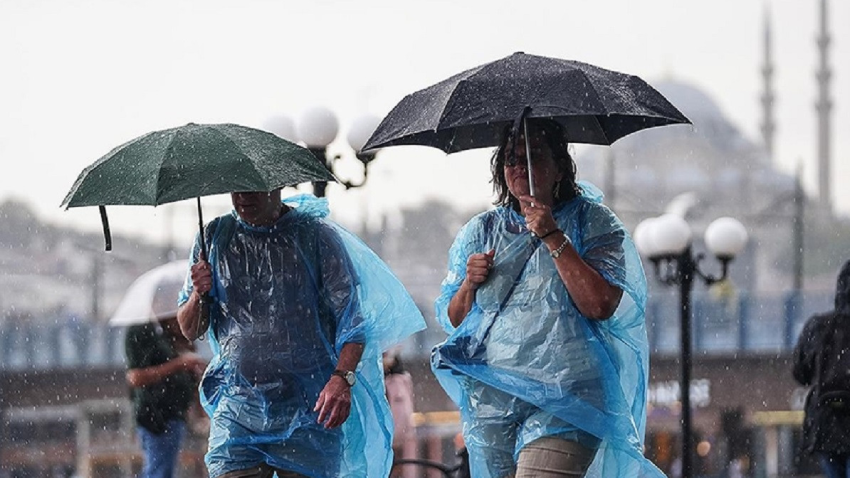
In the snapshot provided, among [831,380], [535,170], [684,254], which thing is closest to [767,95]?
[684,254]

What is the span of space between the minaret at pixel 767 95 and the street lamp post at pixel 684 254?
265 feet

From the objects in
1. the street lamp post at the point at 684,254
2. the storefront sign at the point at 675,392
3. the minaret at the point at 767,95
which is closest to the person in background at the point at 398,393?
the street lamp post at the point at 684,254

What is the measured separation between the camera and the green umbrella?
4059 mm

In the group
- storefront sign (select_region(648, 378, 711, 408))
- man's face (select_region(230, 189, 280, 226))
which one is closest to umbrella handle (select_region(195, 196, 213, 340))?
man's face (select_region(230, 189, 280, 226))

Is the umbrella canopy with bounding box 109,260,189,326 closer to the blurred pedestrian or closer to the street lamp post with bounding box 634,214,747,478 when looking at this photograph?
the blurred pedestrian

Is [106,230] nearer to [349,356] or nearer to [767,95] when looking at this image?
[349,356]

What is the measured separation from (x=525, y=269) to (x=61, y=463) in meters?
27.9

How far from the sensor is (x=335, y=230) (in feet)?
14.8

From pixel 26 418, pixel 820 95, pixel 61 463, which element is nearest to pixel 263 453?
pixel 61 463

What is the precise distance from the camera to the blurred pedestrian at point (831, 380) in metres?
6.80

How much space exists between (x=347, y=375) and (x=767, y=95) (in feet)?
301

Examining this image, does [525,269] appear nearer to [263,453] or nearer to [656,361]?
[263,453]

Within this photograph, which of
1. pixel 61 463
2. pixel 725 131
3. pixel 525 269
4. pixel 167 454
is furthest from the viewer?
pixel 725 131

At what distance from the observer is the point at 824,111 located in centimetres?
8656
